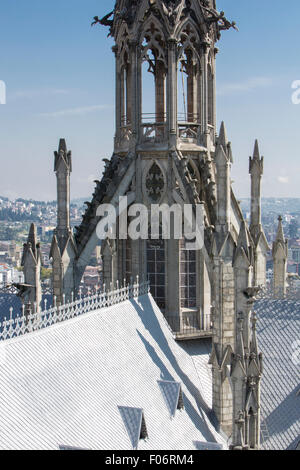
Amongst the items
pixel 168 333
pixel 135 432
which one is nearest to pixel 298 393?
pixel 168 333

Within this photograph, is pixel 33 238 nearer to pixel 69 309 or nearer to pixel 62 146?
pixel 62 146

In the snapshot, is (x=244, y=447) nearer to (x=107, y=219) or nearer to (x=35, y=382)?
(x=35, y=382)

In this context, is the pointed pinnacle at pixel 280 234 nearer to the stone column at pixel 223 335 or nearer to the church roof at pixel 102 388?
the church roof at pixel 102 388

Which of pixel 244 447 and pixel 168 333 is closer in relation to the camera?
pixel 244 447

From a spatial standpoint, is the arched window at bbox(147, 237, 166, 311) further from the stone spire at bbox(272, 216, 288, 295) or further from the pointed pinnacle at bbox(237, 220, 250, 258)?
the stone spire at bbox(272, 216, 288, 295)

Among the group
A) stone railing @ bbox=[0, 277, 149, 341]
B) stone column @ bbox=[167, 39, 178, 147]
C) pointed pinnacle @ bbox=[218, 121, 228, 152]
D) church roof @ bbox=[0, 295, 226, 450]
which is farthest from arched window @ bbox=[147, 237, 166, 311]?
pointed pinnacle @ bbox=[218, 121, 228, 152]

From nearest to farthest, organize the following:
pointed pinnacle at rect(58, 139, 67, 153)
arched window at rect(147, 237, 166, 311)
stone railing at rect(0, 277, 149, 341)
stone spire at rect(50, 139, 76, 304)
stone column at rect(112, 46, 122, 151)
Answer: stone railing at rect(0, 277, 149, 341)
pointed pinnacle at rect(58, 139, 67, 153)
stone spire at rect(50, 139, 76, 304)
arched window at rect(147, 237, 166, 311)
stone column at rect(112, 46, 122, 151)

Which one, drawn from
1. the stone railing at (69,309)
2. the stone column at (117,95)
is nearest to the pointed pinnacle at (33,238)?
the stone railing at (69,309)
